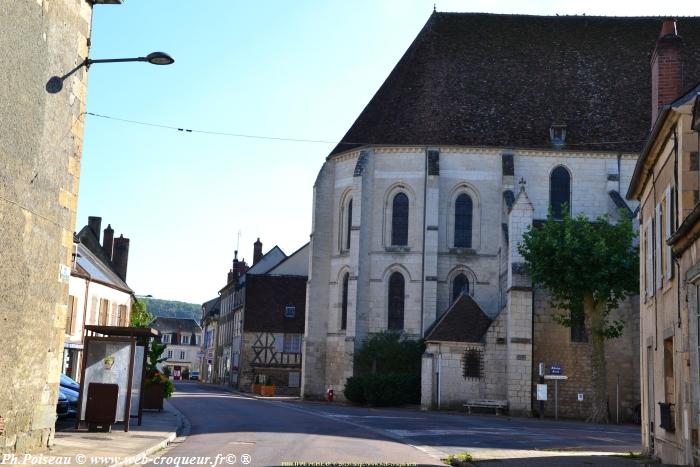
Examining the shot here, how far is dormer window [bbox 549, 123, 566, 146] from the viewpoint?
4438 cm

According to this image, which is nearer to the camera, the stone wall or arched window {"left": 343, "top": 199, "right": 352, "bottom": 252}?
the stone wall

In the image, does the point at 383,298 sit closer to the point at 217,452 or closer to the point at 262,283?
the point at 262,283

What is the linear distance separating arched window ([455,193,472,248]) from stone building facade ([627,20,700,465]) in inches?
950

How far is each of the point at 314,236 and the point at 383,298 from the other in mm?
5200

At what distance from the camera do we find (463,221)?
148ft

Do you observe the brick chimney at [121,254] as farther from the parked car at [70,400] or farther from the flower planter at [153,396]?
the parked car at [70,400]

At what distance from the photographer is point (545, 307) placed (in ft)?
122

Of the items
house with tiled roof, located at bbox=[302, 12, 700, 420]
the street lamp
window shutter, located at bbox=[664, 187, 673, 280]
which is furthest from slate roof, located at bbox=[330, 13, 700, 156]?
the street lamp

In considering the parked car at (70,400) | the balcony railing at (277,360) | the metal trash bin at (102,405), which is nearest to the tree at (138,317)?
the balcony railing at (277,360)

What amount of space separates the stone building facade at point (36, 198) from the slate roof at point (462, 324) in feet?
82.6

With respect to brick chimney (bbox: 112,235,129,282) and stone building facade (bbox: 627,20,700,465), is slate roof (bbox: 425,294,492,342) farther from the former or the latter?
brick chimney (bbox: 112,235,129,282)

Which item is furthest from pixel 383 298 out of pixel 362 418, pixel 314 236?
pixel 362 418

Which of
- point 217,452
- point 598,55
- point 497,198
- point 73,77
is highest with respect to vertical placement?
point 598,55

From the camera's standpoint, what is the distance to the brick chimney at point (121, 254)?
5175 cm
